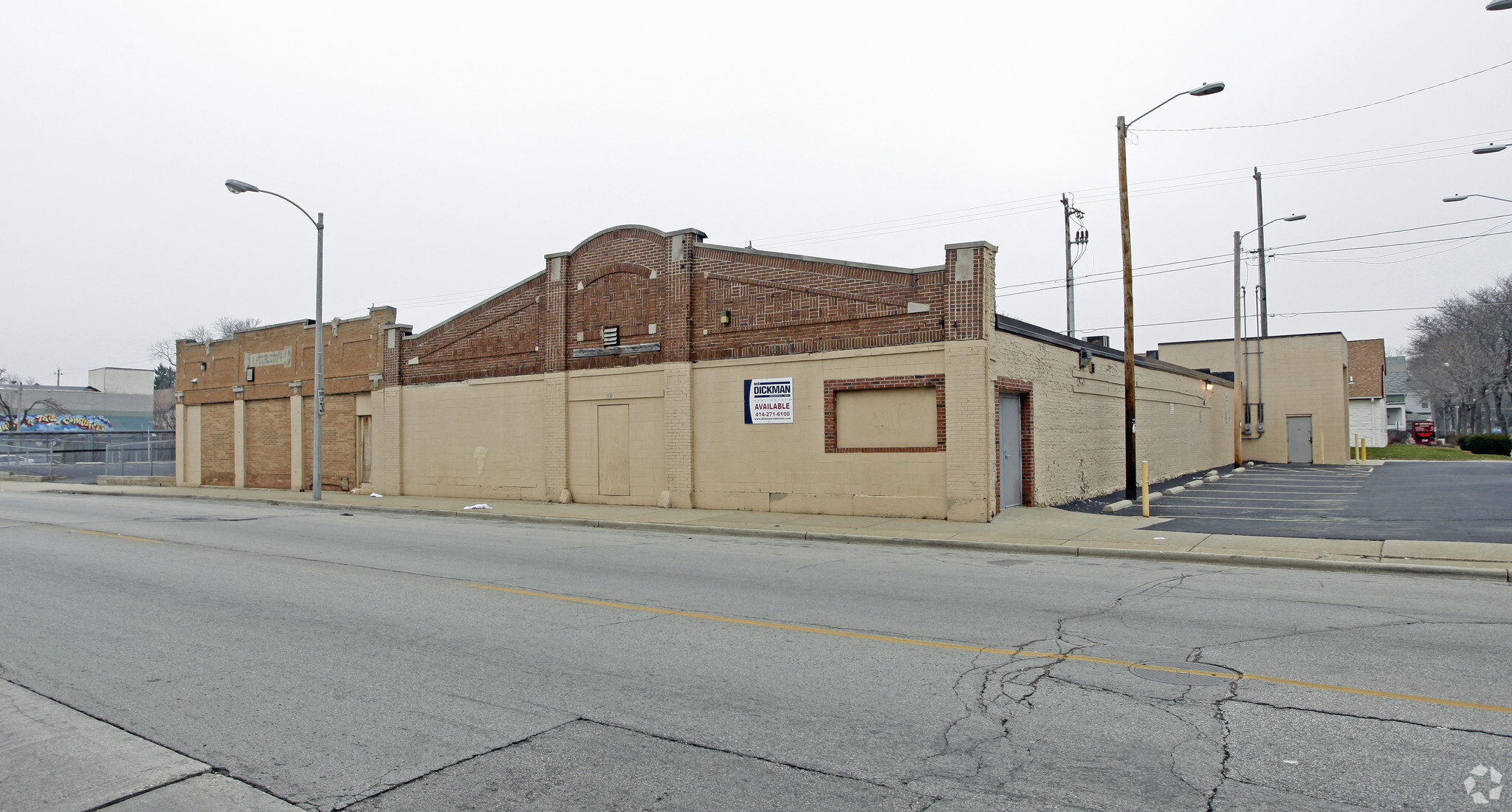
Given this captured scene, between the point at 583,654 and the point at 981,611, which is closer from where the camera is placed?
the point at 583,654

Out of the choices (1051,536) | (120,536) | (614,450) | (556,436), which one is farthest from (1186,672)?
(556,436)

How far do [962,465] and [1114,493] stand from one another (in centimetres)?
745

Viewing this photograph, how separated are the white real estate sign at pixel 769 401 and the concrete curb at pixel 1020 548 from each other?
3.30m

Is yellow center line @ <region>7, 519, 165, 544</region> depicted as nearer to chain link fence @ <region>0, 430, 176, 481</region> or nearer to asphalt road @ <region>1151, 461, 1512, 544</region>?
asphalt road @ <region>1151, 461, 1512, 544</region>

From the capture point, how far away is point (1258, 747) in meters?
4.63

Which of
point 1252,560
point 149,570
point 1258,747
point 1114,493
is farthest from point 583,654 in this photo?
point 1114,493

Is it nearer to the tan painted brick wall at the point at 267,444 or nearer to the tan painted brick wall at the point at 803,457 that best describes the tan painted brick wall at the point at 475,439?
the tan painted brick wall at the point at 803,457

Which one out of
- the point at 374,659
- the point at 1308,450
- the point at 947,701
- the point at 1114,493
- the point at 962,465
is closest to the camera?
the point at 947,701

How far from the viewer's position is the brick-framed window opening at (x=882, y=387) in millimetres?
16844

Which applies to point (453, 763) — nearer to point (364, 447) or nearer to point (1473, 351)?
point (364, 447)

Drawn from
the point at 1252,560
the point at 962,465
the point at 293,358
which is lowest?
the point at 1252,560

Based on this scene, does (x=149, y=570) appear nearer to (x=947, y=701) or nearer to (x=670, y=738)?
(x=670, y=738)

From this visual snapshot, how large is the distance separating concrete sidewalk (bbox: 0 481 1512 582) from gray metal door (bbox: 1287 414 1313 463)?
29.5 metres

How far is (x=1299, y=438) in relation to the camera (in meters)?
40.5
